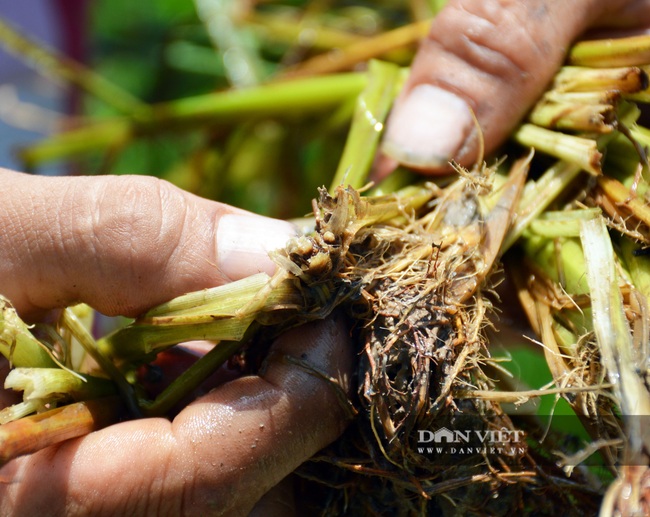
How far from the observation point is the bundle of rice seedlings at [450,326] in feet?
2.59

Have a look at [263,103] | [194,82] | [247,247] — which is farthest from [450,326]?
[194,82]

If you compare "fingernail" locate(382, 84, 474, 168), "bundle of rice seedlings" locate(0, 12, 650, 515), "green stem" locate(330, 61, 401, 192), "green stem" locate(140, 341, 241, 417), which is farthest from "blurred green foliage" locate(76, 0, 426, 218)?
"green stem" locate(140, 341, 241, 417)

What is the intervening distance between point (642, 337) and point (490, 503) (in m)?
0.32

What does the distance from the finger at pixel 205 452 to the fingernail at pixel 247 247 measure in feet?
0.34

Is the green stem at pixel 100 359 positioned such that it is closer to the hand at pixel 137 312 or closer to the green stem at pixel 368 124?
the hand at pixel 137 312

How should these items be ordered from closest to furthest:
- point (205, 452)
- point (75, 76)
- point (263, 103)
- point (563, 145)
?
point (205, 452), point (563, 145), point (263, 103), point (75, 76)

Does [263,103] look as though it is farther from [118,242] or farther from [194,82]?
[194,82]

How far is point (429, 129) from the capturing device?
1024 millimetres

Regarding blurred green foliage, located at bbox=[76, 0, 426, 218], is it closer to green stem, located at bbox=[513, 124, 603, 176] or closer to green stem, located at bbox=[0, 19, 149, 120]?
green stem, located at bbox=[0, 19, 149, 120]

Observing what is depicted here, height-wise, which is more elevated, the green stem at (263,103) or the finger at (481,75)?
the finger at (481,75)

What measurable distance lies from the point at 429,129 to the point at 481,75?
132 mm

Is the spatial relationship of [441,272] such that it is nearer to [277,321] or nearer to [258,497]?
[277,321]

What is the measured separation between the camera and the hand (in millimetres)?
782

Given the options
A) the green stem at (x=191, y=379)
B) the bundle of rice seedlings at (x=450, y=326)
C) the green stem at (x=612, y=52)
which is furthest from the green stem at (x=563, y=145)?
the green stem at (x=191, y=379)
